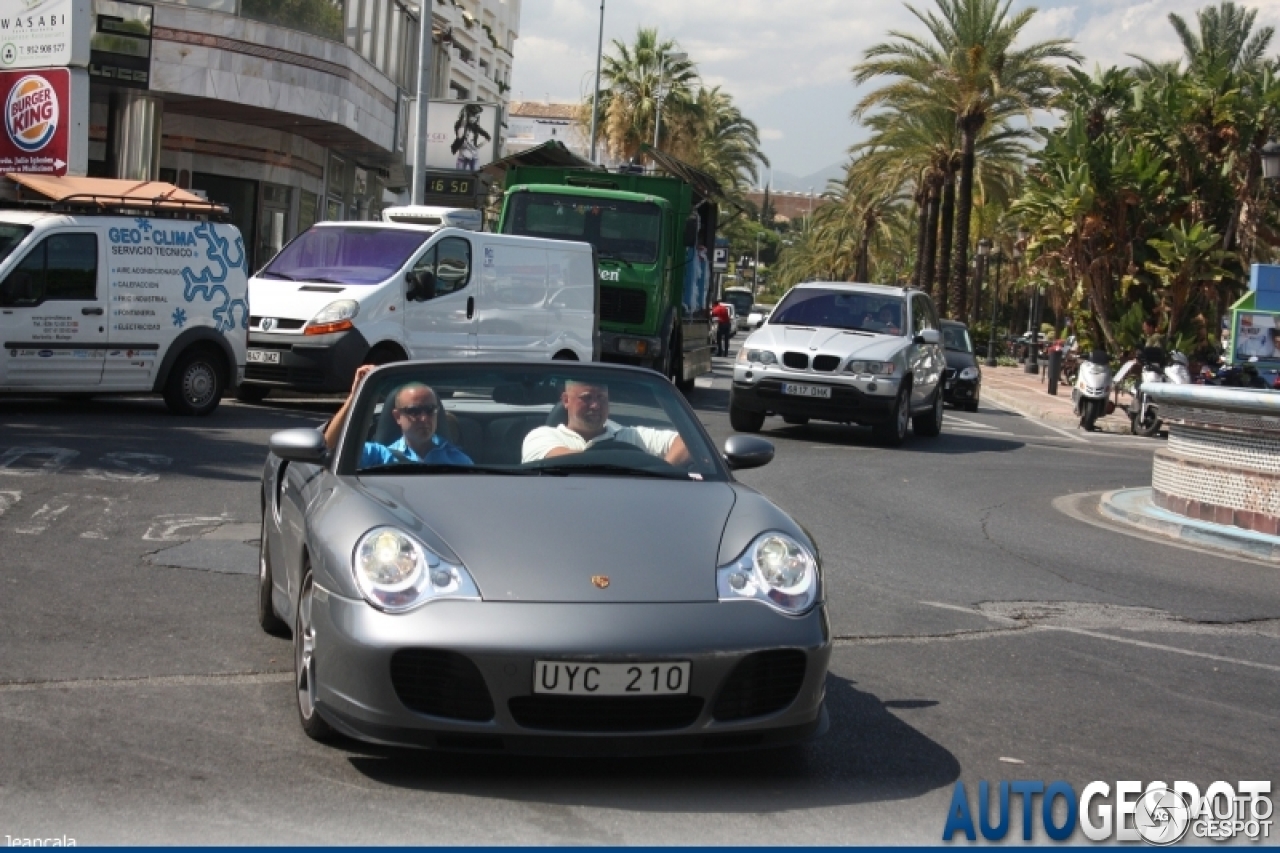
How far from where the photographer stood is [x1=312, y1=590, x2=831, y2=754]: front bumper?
483 cm

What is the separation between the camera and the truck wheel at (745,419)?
19.4 metres

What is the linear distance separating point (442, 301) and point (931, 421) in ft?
21.7

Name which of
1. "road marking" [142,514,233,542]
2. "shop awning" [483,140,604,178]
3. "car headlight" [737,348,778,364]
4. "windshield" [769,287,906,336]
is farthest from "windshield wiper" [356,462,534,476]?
"shop awning" [483,140,604,178]

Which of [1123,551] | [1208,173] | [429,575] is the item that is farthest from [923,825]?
[1208,173]

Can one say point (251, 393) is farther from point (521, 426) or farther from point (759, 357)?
point (521, 426)

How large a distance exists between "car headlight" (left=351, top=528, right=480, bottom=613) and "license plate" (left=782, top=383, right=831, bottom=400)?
44.9ft

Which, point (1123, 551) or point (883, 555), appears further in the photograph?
point (1123, 551)

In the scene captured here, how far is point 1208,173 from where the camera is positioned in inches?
1331

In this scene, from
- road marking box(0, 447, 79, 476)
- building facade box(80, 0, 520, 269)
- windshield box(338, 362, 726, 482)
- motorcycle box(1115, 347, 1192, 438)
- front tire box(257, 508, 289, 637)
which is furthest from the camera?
building facade box(80, 0, 520, 269)

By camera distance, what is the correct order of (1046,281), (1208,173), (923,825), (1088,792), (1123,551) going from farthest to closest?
(1046,281), (1208,173), (1123,551), (1088,792), (923,825)

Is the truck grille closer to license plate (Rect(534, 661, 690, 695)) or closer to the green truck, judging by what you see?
the green truck

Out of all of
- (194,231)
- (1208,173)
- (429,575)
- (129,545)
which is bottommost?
(129,545)

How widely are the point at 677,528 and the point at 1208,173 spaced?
31134 mm

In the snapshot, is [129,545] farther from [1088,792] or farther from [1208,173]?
[1208,173]
